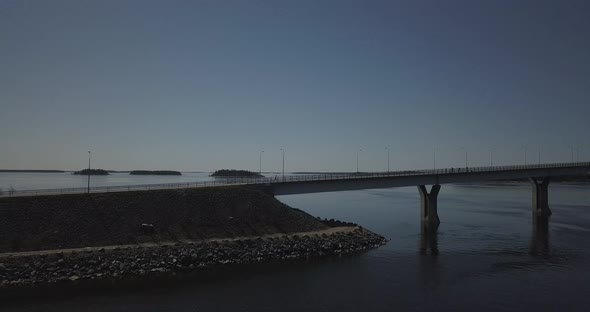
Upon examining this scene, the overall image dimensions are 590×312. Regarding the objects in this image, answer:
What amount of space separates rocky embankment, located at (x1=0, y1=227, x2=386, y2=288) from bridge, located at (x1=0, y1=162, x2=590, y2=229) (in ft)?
41.6

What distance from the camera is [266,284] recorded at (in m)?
33.6

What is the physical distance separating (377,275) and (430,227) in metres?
34.7

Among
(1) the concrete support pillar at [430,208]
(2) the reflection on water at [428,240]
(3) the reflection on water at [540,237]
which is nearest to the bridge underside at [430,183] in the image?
(1) the concrete support pillar at [430,208]

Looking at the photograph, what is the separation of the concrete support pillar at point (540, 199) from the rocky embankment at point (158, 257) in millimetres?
56378

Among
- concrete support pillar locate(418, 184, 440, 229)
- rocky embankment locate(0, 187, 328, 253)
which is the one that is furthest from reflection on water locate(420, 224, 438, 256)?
rocky embankment locate(0, 187, 328, 253)

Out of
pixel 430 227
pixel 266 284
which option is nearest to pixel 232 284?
pixel 266 284

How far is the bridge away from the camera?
57.7m

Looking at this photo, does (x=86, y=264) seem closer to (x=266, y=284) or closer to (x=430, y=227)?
(x=266, y=284)

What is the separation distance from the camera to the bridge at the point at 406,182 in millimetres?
57744

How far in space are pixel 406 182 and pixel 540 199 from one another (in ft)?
124

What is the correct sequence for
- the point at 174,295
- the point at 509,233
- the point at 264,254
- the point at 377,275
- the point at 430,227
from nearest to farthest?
the point at 174,295, the point at 377,275, the point at 264,254, the point at 509,233, the point at 430,227

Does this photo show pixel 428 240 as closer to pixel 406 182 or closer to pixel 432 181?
pixel 406 182

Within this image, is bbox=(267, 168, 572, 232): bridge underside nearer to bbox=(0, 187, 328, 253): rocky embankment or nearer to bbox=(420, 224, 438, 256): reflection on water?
bbox=(420, 224, 438, 256): reflection on water

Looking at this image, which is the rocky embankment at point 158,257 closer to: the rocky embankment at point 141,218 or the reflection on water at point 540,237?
the rocky embankment at point 141,218
